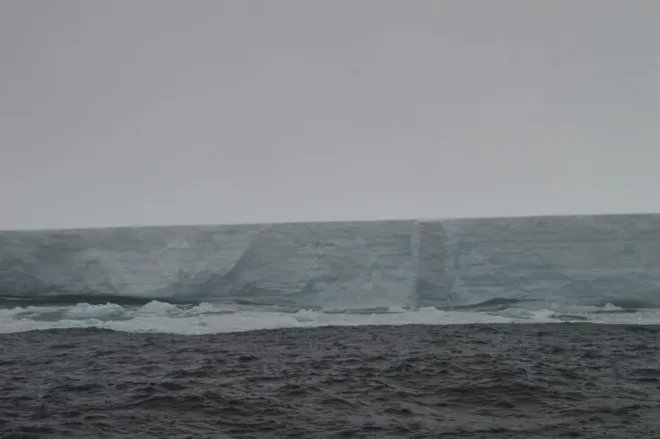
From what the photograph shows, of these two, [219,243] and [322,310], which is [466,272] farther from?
[219,243]

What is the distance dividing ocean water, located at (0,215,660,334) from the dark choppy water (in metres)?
0.89

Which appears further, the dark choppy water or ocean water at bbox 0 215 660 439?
ocean water at bbox 0 215 660 439

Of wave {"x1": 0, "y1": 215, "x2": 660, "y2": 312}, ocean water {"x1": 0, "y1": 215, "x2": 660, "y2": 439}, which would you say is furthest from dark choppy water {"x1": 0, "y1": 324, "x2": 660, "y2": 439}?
wave {"x1": 0, "y1": 215, "x2": 660, "y2": 312}

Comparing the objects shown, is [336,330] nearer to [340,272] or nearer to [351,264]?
[340,272]

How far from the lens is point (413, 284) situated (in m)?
9.05

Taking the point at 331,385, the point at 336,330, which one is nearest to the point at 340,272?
the point at 336,330

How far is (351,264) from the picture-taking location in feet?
30.6

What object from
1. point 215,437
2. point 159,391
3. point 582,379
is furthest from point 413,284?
point 215,437

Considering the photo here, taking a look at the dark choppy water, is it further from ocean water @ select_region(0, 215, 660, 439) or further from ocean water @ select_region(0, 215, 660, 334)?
ocean water @ select_region(0, 215, 660, 334)

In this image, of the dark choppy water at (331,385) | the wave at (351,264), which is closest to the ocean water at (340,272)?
the wave at (351,264)

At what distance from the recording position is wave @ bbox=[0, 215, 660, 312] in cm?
890

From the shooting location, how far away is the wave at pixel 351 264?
8898 millimetres

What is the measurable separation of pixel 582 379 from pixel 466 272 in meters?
Answer: 3.76

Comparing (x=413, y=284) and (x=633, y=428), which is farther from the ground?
(x=413, y=284)
